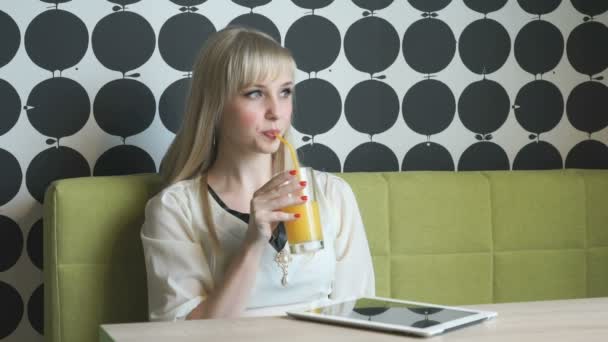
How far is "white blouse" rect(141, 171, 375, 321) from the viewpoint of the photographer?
174 centimetres

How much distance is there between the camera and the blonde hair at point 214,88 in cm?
181

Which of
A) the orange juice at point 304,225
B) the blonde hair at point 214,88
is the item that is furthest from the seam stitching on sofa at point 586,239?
the orange juice at point 304,225

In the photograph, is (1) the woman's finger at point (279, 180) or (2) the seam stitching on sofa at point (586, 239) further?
(2) the seam stitching on sofa at point (586, 239)

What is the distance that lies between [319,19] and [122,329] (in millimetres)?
1307

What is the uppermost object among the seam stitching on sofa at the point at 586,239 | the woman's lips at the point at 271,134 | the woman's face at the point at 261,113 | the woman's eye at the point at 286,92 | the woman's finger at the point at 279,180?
the woman's eye at the point at 286,92

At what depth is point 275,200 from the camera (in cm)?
157

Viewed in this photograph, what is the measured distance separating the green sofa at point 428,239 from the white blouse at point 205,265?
14cm

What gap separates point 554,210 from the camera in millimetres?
2256

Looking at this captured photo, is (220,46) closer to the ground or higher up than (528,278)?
higher up

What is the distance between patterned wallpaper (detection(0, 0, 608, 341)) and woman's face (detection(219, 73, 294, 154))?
397mm

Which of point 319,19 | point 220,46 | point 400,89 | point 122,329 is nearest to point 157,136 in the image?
point 220,46

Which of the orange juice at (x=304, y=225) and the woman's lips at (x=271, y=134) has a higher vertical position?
the woman's lips at (x=271, y=134)

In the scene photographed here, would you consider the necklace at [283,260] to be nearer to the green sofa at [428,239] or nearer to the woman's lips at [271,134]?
the woman's lips at [271,134]

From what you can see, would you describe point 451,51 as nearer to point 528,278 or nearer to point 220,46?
point 528,278
